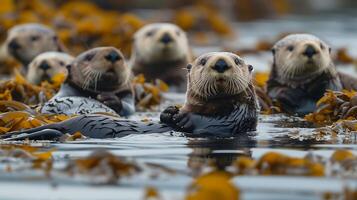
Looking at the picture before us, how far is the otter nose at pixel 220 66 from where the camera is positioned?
7043 mm

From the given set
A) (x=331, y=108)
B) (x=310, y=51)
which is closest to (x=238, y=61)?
(x=331, y=108)

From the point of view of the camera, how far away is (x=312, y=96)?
9.49m

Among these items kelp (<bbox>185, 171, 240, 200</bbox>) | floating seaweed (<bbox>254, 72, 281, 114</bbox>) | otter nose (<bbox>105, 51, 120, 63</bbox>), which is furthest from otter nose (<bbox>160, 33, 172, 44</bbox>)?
kelp (<bbox>185, 171, 240, 200</bbox>)

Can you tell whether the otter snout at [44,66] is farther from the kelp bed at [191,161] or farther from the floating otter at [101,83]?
the floating otter at [101,83]

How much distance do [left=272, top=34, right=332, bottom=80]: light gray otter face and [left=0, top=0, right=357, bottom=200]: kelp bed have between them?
0.38 metres

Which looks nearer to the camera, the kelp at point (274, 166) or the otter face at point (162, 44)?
the kelp at point (274, 166)

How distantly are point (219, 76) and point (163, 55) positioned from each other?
540 cm

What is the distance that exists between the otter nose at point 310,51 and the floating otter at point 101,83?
5.80 feet

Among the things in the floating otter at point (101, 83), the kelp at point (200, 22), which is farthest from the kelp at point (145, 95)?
the kelp at point (200, 22)

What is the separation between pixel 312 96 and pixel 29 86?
2.95 metres

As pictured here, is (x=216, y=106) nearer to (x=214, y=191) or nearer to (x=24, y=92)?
(x=214, y=191)

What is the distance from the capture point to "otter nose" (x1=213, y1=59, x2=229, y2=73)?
704cm

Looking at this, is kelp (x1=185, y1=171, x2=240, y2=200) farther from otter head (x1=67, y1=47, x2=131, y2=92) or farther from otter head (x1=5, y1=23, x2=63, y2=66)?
otter head (x1=5, y1=23, x2=63, y2=66)

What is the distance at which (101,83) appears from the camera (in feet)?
30.2
